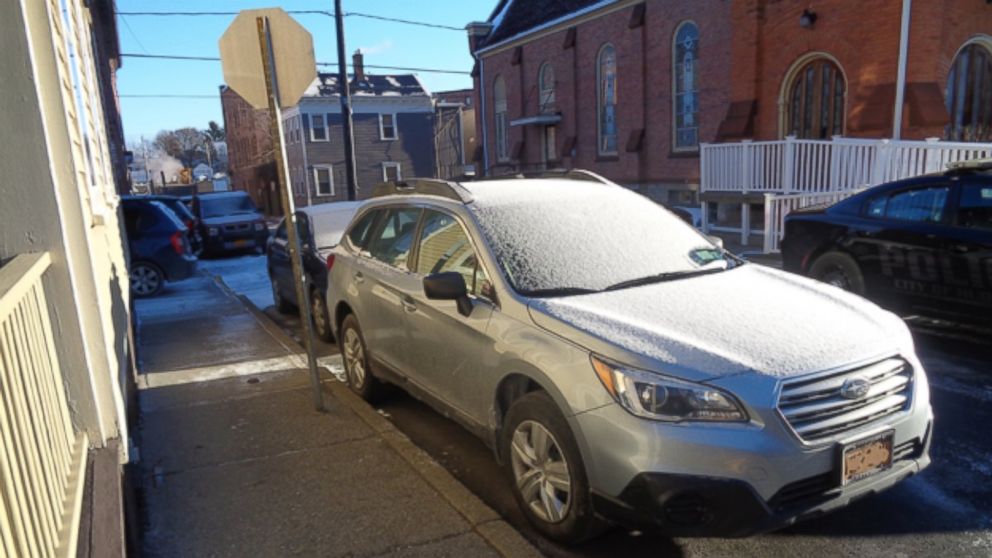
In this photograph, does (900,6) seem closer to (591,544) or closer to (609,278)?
(609,278)

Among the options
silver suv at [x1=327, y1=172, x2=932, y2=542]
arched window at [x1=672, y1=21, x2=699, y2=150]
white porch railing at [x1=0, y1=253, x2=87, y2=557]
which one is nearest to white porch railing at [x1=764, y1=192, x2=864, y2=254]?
arched window at [x1=672, y1=21, x2=699, y2=150]

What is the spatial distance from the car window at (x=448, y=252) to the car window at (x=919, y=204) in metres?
4.62

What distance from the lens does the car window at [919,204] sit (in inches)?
247

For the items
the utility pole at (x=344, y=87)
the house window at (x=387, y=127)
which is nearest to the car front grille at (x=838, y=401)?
the utility pole at (x=344, y=87)

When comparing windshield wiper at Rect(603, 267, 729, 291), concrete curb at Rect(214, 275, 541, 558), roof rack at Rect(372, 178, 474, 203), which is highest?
roof rack at Rect(372, 178, 474, 203)

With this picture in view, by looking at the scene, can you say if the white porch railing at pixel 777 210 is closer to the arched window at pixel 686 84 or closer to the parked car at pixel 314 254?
the parked car at pixel 314 254

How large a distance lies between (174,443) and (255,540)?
1670 mm

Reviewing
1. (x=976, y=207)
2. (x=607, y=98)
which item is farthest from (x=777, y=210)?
(x=607, y=98)

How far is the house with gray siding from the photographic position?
3956 centimetres

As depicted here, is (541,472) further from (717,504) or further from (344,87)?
(344,87)

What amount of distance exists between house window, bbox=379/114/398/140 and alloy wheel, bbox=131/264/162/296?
30.3 m

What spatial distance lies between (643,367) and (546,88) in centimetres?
2371

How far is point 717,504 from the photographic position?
281 cm

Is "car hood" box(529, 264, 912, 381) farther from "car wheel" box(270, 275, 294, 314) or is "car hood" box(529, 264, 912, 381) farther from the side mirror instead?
"car wheel" box(270, 275, 294, 314)
